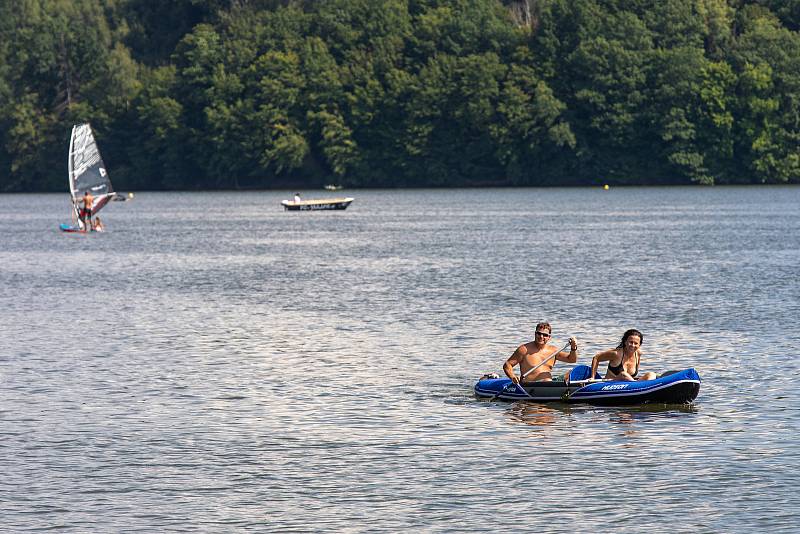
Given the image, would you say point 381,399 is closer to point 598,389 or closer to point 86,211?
point 598,389

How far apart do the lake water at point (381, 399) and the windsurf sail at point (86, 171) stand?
123ft

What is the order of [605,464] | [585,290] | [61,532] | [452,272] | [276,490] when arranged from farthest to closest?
[452,272] < [585,290] < [605,464] < [276,490] < [61,532]

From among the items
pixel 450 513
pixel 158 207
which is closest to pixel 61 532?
pixel 450 513

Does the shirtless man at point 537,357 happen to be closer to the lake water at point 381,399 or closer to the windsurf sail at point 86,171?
the lake water at point 381,399

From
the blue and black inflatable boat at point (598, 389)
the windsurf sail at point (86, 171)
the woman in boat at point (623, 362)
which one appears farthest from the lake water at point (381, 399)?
the windsurf sail at point (86, 171)

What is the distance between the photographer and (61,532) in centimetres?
2239

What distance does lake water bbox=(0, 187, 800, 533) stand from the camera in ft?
78.5

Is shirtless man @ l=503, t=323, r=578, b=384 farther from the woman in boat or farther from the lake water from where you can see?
the lake water

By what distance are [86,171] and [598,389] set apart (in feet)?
306

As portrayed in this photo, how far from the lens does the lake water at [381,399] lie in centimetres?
2392

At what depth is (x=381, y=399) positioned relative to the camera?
33.6m

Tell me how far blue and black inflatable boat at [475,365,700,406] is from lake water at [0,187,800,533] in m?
0.37

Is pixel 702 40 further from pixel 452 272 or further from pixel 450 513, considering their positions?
pixel 450 513

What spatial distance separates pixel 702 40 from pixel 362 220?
81.0 metres
